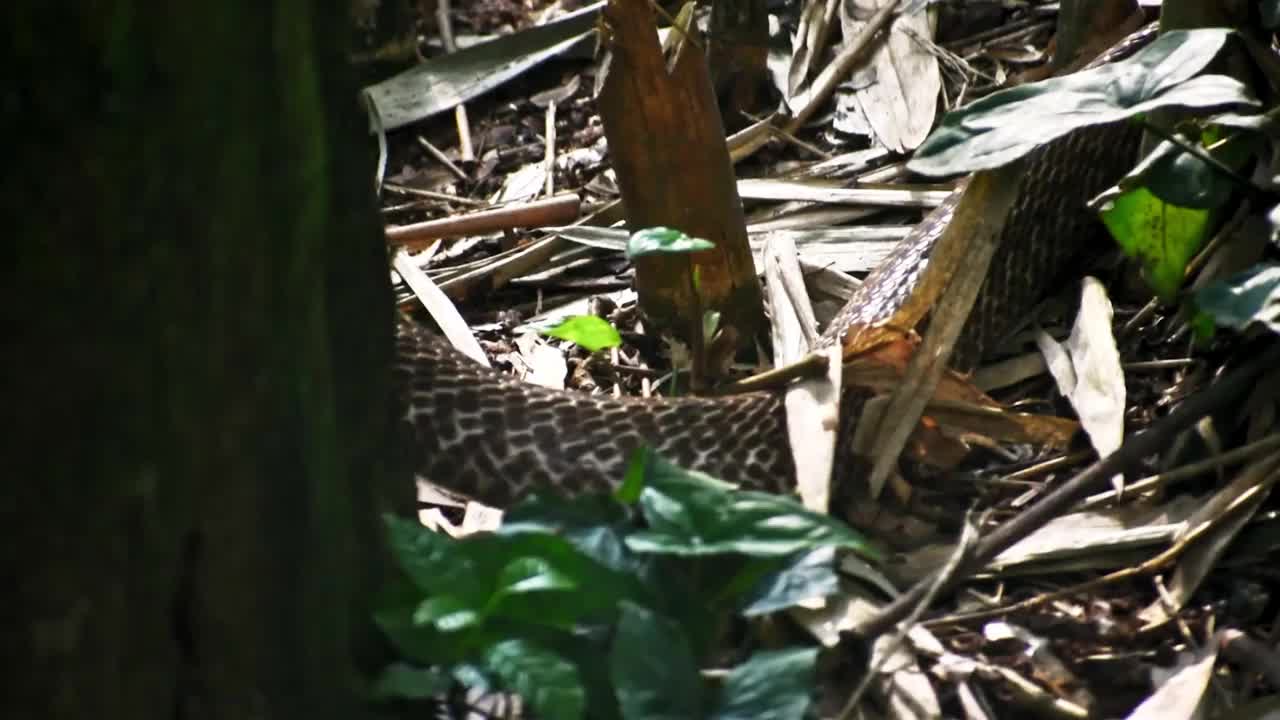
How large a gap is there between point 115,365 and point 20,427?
10 cm

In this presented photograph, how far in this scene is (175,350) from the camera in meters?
1.50

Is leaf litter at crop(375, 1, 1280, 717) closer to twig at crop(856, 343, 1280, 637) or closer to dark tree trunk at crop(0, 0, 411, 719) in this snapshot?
twig at crop(856, 343, 1280, 637)

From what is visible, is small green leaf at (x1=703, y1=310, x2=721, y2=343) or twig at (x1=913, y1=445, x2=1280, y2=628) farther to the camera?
small green leaf at (x1=703, y1=310, x2=721, y2=343)

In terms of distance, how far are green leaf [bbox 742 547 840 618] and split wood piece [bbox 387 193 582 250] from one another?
7.33 ft

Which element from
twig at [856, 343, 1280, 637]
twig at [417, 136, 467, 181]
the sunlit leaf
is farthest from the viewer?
the sunlit leaf

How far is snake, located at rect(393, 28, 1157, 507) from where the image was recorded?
3.00m

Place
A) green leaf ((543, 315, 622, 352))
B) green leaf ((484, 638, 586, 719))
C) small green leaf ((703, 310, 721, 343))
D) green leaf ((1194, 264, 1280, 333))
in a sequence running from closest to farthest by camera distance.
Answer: green leaf ((484, 638, 586, 719)) < green leaf ((1194, 264, 1280, 333)) < green leaf ((543, 315, 622, 352)) < small green leaf ((703, 310, 721, 343))

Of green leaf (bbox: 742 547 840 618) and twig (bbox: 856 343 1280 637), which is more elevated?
green leaf (bbox: 742 547 840 618)

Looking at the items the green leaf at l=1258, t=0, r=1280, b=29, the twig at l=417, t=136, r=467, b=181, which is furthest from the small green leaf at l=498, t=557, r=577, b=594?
the twig at l=417, t=136, r=467, b=181

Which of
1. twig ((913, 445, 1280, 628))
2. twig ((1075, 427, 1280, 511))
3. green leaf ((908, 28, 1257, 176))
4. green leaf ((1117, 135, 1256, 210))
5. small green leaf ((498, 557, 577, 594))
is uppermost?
green leaf ((908, 28, 1257, 176))

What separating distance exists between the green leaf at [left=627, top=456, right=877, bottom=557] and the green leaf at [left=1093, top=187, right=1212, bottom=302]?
140cm

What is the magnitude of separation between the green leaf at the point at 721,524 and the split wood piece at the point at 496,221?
2221 mm

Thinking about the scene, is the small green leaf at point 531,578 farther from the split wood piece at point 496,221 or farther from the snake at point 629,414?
the split wood piece at point 496,221

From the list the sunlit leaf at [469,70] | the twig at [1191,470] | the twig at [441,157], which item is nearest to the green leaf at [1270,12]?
the twig at [1191,470]
